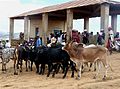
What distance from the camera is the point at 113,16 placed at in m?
26.3

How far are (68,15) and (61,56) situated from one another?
9559 millimetres

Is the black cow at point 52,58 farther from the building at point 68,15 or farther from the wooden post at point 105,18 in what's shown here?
the wooden post at point 105,18

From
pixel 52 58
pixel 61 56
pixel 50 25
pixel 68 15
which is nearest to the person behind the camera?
pixel 61 56

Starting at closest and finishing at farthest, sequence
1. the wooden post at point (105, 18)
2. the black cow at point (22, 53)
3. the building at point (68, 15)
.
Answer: the black cow at point (22, 53)
the wooden post at point (105, 18)
the building at point (68, 15)

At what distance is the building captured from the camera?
20.3 metres

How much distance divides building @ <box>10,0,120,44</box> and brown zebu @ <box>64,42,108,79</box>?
601cm

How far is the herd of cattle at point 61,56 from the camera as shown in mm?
12695

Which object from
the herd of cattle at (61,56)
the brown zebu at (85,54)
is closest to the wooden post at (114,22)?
the herd of cattle at (61,56)

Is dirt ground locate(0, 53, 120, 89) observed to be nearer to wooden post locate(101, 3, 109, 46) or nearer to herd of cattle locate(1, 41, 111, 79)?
herd of cattle locate(1, 41, 111, 79)

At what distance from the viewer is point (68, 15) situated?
75.0 feet

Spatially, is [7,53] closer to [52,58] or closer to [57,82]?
[52,58]

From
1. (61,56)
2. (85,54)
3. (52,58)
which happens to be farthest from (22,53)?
(85,54)

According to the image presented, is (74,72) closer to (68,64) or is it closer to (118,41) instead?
(68,64)

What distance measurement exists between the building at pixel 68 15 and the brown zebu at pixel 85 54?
19.7 feet
